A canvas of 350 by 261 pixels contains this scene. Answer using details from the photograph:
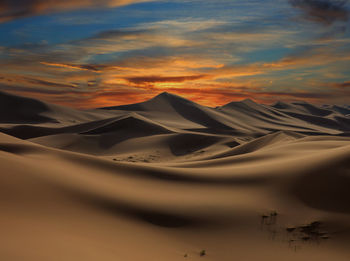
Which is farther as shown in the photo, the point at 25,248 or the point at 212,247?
the point at 212,247

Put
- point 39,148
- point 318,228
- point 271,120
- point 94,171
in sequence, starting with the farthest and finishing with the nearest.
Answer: point 271,120 → point 39,148 → point 94,171 → point 318,228

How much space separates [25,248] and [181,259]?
2286mm

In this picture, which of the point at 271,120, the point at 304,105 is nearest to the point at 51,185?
the point at 271,120

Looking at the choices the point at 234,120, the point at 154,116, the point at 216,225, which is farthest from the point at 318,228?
the point at 234,120

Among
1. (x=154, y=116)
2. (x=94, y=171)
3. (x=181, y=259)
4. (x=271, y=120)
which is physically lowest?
(x=181, y=259)

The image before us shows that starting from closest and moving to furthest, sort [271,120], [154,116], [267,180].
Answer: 1. [267,180]
2. [154,116]
3. [271,120]

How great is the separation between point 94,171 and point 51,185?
2.62 meters

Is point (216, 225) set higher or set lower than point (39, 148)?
lower

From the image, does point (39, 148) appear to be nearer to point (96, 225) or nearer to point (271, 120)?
point (96, 225)

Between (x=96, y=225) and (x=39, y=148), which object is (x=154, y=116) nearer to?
(x=39, y=148)

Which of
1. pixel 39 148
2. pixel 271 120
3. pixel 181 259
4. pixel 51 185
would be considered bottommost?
pixel 181 259

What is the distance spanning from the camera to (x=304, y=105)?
457ft

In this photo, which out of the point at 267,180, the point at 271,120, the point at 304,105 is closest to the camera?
the point at 267,180

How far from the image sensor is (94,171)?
938cm
